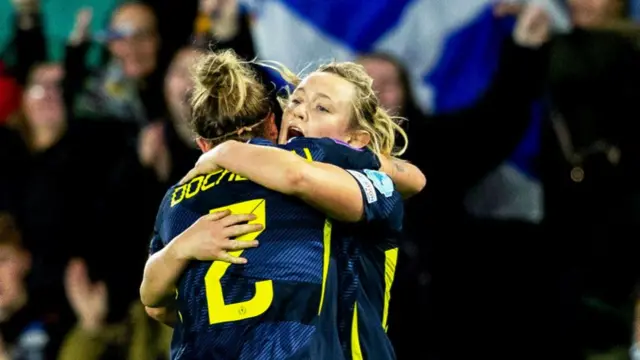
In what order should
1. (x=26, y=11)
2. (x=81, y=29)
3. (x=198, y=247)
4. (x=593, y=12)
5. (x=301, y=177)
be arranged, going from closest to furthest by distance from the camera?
1. (x=301, y=177)
2. (x=198, y=247)
3. (x=593, y=12)
4. (x=81, y=29)
5. (x=26, y=11)

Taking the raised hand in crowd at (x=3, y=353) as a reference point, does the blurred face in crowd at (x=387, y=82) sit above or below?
above

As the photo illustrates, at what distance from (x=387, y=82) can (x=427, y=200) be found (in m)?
0.58

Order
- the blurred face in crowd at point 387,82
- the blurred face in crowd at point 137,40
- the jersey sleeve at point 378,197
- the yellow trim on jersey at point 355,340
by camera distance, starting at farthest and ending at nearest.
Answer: the blurred face in crowd at point 137,40
the blurred face in crowd at point 387,82
the yellow trim on jersey at point 355,340
the jersey sleeve at point 378,197

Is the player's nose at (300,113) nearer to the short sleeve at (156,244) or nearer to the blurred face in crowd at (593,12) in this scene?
the short sleeve at (156,244)

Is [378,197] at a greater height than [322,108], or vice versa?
[322,108]

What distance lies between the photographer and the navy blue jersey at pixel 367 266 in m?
3.47

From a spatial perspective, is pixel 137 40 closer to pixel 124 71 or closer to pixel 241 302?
pixel 124 71

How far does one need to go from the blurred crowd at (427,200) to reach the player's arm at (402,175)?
2.01 meters

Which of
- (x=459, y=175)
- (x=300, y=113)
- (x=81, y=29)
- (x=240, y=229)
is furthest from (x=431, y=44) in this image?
(x=240, y=229)

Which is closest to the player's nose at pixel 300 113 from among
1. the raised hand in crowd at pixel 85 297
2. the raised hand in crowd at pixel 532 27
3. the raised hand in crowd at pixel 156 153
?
the raised hand in crowd at pixel 532 27

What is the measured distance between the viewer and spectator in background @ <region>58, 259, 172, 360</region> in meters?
6.34

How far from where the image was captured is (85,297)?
689 centimetres

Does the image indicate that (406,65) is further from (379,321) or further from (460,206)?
(379,321)

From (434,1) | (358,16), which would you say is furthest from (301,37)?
(434,1)
